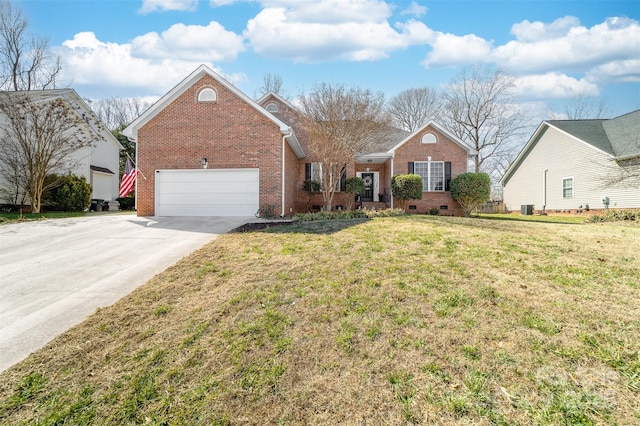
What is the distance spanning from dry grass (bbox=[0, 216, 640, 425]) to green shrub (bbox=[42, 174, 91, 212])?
15.4 m

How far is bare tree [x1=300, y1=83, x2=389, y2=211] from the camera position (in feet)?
40.4

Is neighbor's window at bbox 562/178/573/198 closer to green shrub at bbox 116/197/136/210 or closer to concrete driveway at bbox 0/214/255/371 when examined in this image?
concrete driveway at bbox 0/214/255/371

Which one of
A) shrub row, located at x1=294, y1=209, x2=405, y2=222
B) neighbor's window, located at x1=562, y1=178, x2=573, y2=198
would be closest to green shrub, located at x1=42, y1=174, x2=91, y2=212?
shrub row, located at x1=294, y1=209, x2=405, y2=222

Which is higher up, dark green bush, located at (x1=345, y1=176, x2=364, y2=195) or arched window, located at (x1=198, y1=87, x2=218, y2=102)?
arched window, located at (x1=198, y1=87, x2=218, y2=102)

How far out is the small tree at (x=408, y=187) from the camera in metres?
15.9

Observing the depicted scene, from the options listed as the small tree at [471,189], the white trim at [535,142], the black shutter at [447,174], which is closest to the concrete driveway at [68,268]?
the small tree at [471,189]

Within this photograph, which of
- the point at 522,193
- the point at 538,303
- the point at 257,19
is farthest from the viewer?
the point at 522,193

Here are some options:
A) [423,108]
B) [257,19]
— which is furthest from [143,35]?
[423,108]

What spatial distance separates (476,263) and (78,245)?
8.37 meters

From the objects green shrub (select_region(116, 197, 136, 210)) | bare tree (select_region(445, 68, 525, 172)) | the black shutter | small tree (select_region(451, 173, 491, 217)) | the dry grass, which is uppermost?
bare tree (select_region(445, 68, 525, 172))

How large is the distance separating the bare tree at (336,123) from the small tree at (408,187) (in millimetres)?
4018

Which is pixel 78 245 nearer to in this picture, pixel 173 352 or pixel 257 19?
pixel 173 352

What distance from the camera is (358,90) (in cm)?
1267

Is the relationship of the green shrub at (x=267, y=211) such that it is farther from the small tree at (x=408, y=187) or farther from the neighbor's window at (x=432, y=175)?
the neighbor's window at (x=432, y=175)
